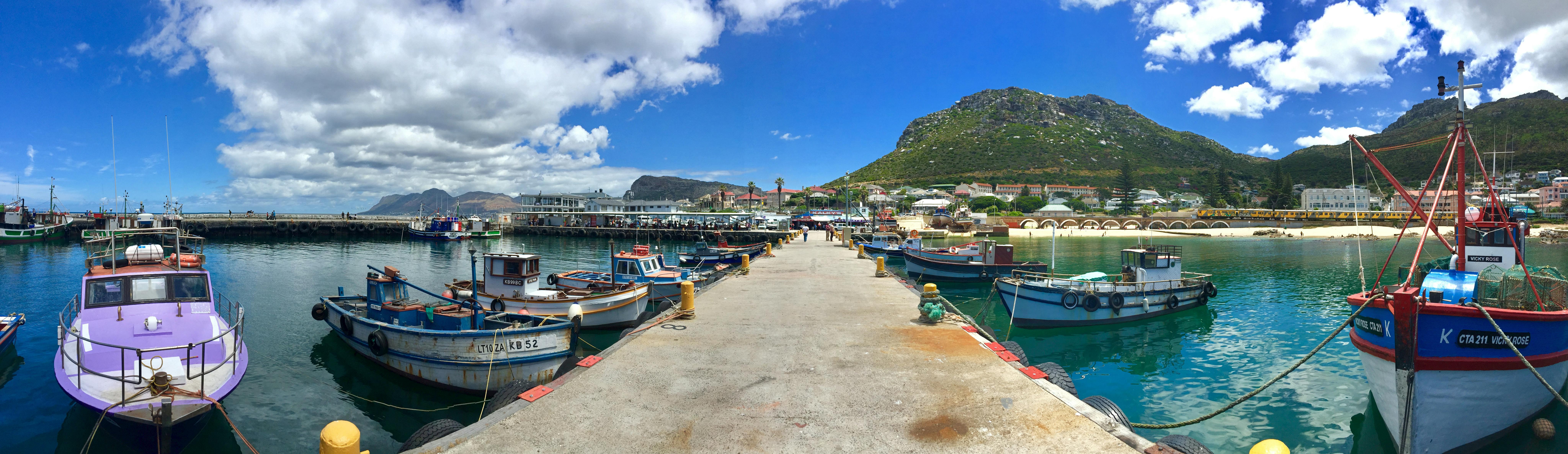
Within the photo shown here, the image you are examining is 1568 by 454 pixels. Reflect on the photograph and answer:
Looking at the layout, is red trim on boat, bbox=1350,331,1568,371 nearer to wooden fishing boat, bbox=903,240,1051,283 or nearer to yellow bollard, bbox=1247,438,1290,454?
yellow bollard, bbox=1247,438,1290,454

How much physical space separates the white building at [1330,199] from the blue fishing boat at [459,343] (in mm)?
144014

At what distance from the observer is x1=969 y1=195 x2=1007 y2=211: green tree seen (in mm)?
113250

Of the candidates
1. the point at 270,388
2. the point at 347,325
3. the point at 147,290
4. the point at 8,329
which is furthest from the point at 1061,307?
the point at 8,329

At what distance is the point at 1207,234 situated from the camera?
77062 mm

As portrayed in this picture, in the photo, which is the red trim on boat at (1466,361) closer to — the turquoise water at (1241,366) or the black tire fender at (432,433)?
the turquoise water at (1241,366)

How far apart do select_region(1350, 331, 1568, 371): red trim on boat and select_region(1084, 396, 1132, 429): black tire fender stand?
158 inches

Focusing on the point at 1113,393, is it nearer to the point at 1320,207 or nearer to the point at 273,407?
the point at 273,407

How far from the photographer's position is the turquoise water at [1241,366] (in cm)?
978

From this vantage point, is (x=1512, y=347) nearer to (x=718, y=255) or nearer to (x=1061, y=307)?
(x=1061, y=307)

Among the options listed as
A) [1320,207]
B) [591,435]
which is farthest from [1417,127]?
[591,435]

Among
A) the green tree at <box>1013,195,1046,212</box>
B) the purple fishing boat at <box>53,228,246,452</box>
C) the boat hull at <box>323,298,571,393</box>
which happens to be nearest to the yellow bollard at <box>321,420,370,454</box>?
the purple fishing boat at <box>53,228,246,452</box>

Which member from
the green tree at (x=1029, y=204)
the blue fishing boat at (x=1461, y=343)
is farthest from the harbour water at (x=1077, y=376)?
the green tree at (x=1029, y=204)

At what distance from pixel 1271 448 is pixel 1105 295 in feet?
45.5

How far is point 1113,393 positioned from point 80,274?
154ft
